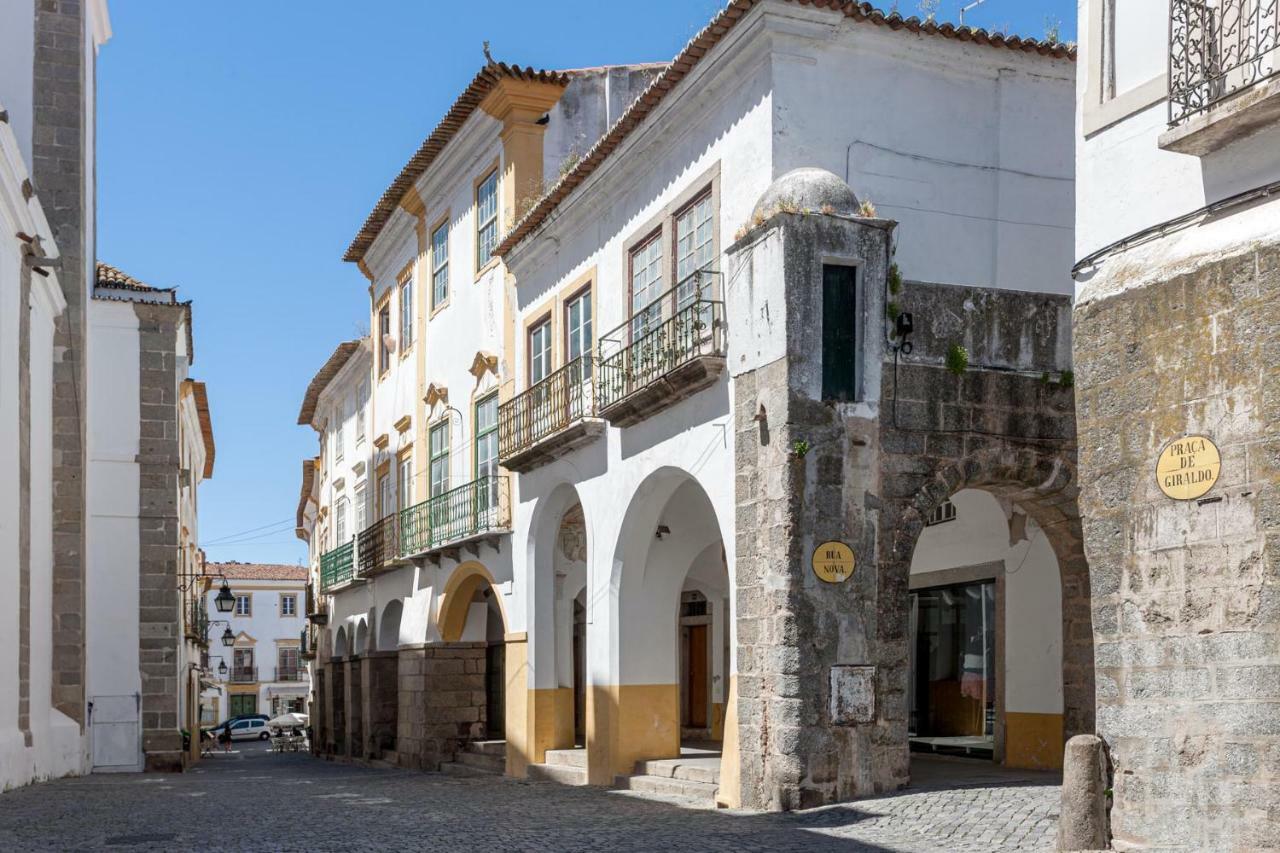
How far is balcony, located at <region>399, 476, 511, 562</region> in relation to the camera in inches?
789

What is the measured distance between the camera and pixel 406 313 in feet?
90.0

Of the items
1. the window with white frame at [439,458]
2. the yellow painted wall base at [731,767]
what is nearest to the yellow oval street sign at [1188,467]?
the yellow painted wall base at [731,767]

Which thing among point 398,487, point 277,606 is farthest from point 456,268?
point 277,606

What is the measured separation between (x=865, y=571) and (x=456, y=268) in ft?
41.9

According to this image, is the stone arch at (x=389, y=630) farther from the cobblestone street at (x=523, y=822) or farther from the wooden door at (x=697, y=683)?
the cobblestone street at (x=523, y=822)

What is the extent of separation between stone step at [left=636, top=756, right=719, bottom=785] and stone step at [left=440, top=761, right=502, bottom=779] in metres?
4.36

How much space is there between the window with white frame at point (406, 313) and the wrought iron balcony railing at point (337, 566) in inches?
182

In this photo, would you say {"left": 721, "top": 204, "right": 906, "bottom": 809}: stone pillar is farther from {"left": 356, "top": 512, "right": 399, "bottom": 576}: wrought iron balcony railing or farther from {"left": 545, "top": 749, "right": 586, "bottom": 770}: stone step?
{"left": 356, "top": 512, "right": 399, "bottom": 576}: wrought iron balcony railing

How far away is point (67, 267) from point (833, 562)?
1332 cm

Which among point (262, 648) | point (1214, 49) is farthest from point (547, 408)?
point (262, 648)

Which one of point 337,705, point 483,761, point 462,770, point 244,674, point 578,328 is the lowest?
point 244,674

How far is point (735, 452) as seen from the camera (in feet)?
42.9

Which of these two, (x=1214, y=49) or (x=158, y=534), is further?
(x=158, y=534)

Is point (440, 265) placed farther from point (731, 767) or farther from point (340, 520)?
point (731, 767)
